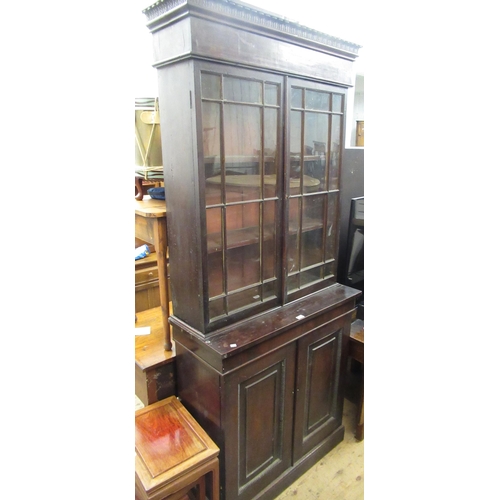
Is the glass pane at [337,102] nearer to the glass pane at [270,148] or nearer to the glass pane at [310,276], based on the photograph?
the glass pane at [270,148]

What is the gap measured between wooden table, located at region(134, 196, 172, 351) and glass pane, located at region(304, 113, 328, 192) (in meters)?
0.69

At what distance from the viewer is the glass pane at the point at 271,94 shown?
1.38 metres

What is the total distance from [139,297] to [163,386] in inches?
40.3

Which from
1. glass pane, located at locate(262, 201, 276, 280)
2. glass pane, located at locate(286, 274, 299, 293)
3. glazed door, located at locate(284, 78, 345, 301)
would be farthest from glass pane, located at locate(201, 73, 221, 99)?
glass pane, located at locate(286, 274, 299, 293)

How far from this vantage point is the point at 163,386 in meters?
1.64

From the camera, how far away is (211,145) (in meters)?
1.27

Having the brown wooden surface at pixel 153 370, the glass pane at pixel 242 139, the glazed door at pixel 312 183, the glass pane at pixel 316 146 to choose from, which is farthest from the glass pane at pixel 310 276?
the brown wooden surface at pixel 153 370

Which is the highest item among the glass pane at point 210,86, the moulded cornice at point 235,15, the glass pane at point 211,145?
the moulded cornice at point 235,15

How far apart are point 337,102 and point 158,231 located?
3.45 feet

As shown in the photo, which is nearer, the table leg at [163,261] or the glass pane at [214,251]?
the glass pane at [214,251]

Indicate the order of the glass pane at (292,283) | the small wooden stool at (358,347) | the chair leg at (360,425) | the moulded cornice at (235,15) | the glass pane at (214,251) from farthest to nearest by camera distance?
1. the chair leg at (360,425)
2. the small wooden stool at (358,347)
3. the glass pane at (292,283)
4. the glass pane at (214,251)
5. the moulded cornice at (235,15)

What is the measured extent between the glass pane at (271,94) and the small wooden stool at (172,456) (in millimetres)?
1372

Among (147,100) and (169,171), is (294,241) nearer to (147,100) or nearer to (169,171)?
(169,171)
